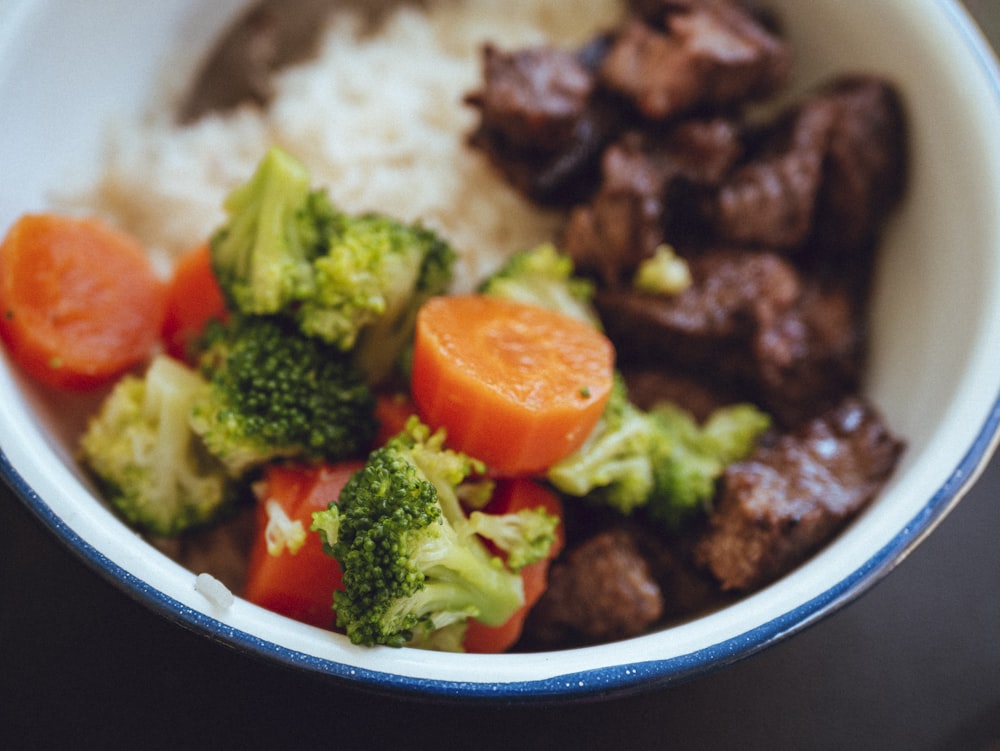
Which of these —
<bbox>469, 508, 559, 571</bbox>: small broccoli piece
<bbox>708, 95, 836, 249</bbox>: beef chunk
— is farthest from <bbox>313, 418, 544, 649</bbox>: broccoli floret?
<bbox>708, 95, 836, 249</bbox>: beef chunk

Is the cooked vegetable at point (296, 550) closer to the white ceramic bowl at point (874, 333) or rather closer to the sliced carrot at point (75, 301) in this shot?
the white ceramic bowl at point (874, 333)

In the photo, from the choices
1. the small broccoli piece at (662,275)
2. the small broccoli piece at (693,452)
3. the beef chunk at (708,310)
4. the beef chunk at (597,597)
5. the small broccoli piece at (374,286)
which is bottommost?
the beef chunk at (597,597)

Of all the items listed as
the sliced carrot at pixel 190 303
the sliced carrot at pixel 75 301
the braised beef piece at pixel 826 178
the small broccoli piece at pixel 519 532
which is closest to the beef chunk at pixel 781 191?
the braised beef piece at pixel 826 178

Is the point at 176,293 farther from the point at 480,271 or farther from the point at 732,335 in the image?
the point at 732,335

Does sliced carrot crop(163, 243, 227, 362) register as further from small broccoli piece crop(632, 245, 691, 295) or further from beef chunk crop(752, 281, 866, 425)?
beef chunk crop(752, 281, 866, 425)

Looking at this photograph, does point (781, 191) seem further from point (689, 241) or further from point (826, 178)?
point (689, 241)

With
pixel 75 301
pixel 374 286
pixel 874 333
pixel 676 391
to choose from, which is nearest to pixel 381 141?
pixel 374 286

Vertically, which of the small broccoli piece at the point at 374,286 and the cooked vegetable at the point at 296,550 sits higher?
the small broccoli piece at the point at 374,286

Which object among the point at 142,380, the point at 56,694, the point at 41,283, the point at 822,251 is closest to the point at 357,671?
the point at 56,694
